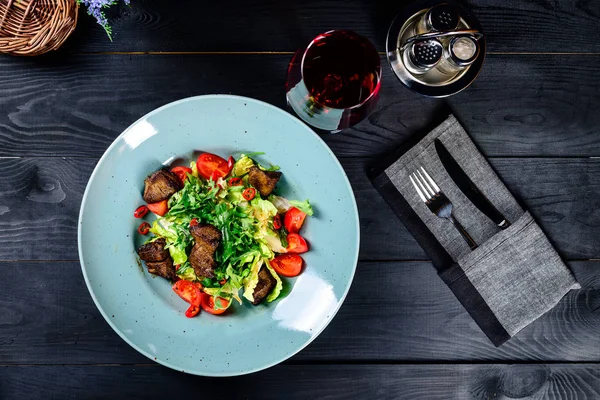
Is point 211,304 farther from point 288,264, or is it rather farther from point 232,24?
point 232,24

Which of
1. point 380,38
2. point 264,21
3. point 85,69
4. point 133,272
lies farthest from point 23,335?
point 380,38

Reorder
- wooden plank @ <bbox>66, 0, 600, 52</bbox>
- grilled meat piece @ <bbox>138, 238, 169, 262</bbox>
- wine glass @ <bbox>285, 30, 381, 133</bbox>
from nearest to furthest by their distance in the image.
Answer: wine glass @ <bbox>285, 30, 381, 133</bbox>, grilled meat piece @ <bbox>138, 238, 169, 262</bbox>, wooden plank @ <bbox>66, 0, 600, 52</bbox>

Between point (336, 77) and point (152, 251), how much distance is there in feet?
2.02

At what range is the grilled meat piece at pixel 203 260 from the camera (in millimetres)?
1309

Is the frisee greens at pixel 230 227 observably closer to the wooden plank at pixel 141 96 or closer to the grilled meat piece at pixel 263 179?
the grilled meat piece at pixel 263 179

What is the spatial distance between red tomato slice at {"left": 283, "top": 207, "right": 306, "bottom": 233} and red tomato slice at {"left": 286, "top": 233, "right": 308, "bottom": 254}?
0.02 m

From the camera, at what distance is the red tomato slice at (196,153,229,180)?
1.32 m

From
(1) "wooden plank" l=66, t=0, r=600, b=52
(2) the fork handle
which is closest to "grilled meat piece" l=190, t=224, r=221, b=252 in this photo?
(1) "wooden plank" l=66, t=0, r=600, b=52

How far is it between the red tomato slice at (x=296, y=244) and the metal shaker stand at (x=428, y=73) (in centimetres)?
48

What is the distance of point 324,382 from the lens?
1502 mm

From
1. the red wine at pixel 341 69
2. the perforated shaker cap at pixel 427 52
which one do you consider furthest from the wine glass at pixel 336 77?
the perforated shaker cap at pixel 427 52

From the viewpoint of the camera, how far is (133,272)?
133 cm

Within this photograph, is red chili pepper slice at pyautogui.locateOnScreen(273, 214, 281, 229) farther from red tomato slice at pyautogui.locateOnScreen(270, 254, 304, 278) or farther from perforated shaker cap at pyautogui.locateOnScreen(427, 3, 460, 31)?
perforated shaker cap at pyautogui.locateOnScreen(427, 3, 460, 31)

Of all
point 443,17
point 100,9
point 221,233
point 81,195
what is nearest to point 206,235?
point 221,233
